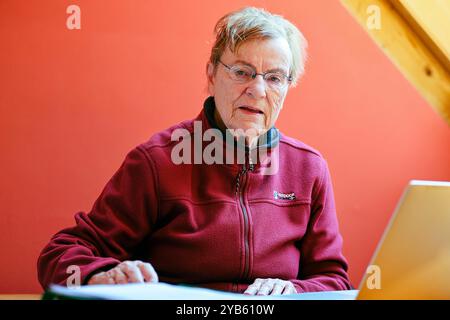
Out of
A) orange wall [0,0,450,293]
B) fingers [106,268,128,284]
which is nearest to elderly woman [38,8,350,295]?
fingers [106,268,128,284]

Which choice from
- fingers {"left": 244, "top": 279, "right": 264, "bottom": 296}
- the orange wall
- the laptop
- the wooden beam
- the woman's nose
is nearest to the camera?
the laptop

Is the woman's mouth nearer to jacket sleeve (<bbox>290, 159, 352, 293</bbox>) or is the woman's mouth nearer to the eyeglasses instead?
the eyeglasses

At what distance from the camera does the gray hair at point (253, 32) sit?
4.93 feet

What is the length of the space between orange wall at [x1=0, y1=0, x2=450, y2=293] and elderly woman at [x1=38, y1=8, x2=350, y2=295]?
0.49m

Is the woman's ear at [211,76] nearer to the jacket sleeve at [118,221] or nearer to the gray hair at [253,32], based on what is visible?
the gray hair at [253,32]

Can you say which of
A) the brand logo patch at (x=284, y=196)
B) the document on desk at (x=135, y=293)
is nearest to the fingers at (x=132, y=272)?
the document on desk at (x=135, y=293)

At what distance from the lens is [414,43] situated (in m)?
2.33

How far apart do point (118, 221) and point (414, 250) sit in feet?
2.35

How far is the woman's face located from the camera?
1497 mm

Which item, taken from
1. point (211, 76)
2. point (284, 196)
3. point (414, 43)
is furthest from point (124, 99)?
point (414, 43)

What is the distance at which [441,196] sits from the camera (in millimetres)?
917

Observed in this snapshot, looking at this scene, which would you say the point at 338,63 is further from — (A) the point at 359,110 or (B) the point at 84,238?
(B) the point at 84,238

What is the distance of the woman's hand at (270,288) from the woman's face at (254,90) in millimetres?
407

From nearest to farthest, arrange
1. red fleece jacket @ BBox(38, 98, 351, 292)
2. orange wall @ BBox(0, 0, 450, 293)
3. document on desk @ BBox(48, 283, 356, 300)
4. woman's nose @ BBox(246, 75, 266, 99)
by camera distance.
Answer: document on desk @ BBox(48, 283, 356, 300) → red fleece jacket @ BBox(38, 98, 351, 292) → woman's nose @ BBox(246, 75, 266, 99) → orange wall @ BBox(0, 0, 450, 293)
